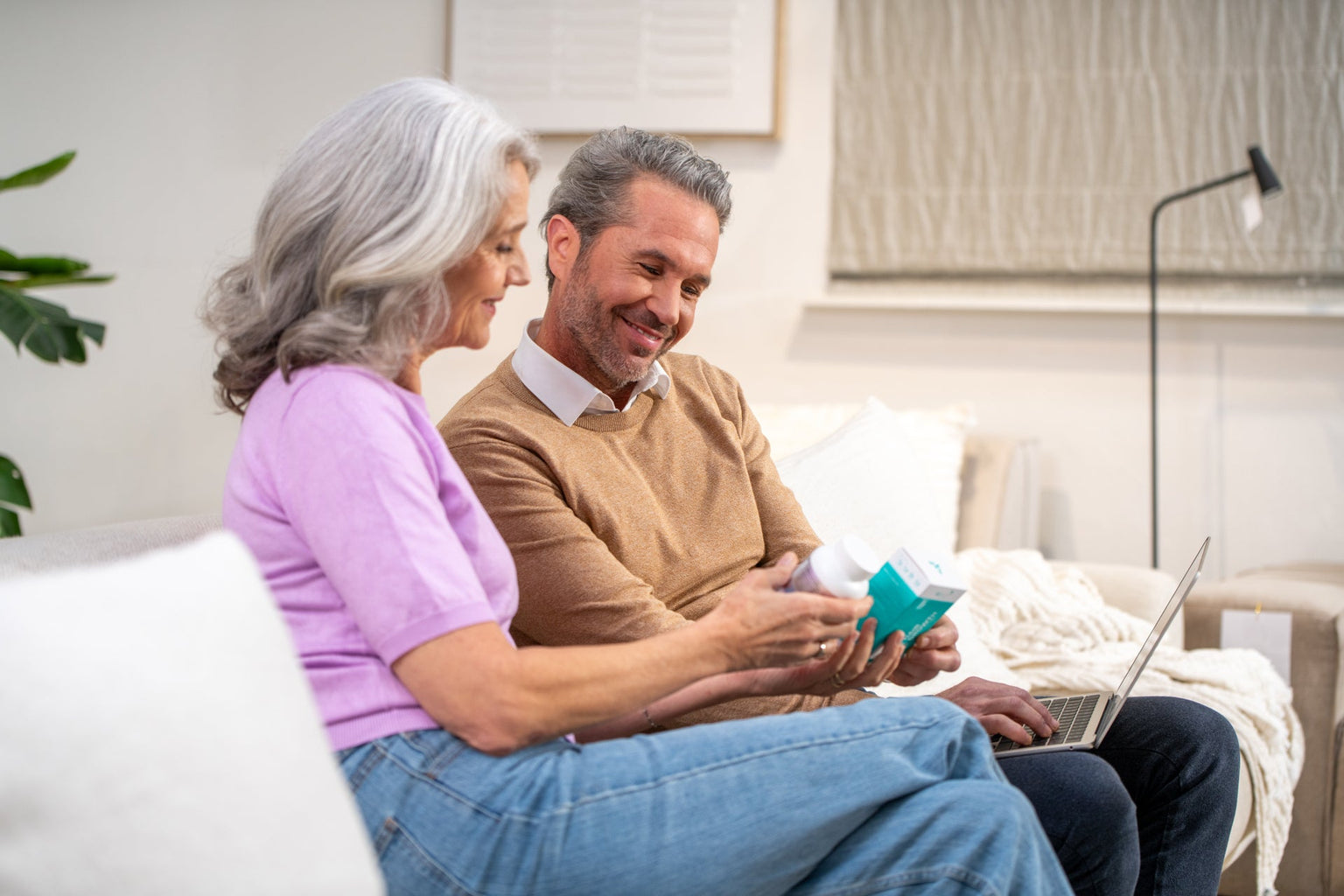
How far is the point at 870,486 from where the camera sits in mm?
1943

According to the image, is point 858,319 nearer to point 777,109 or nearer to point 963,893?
point 777,109

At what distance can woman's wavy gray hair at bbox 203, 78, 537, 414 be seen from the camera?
104 cm

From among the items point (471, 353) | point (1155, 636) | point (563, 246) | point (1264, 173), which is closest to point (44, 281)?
point (471, 353)

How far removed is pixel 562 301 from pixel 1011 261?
1.60m

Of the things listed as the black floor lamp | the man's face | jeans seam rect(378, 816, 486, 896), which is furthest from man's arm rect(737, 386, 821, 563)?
the black floor lamp

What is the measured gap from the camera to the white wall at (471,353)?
9.01ft

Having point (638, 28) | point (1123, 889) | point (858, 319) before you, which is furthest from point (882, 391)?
point (1123, 889)

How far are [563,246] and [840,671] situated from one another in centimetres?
69

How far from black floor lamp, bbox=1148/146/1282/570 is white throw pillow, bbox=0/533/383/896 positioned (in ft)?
7.42

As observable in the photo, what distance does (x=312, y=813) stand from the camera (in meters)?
0.75

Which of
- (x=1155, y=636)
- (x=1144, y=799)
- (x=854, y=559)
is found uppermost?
(x=854, y=559)

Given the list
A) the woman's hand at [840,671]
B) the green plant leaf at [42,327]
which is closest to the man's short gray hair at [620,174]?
the woman's hand at [840,671]

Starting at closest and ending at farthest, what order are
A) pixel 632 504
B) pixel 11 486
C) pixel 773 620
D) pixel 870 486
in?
pixel 773 620 < pixel 632 504 < pixel 870 486 < pixel 11 486

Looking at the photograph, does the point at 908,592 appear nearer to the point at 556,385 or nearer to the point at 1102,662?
the point at 556,385
